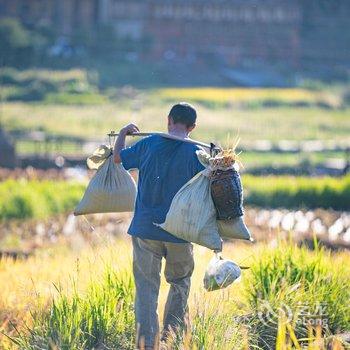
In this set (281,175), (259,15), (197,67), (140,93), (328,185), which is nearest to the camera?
(328,185)

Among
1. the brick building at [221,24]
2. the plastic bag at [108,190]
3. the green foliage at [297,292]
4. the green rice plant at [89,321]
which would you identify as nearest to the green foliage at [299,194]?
the green foliage at [297,292]

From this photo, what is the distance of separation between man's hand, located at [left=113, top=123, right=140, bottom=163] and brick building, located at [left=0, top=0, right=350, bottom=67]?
62.6 metres

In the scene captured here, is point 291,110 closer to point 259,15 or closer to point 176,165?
point 259,15

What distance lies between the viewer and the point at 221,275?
776 cm

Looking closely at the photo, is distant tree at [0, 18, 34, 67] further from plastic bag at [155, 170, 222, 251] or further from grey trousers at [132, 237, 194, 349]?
plastic bag at [155, 170, 222, 251]

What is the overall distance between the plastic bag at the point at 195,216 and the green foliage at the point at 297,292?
2.12ft

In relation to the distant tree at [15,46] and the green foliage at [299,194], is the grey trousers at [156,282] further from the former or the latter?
the distant tree at [15,46]

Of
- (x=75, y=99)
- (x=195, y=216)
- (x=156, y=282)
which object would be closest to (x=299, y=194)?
(x=156, y=282)

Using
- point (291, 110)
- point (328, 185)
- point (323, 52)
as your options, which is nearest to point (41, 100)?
point (291, 110)

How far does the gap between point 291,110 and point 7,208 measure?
40653mm

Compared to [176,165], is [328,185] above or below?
below

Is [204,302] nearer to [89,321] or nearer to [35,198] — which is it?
[89,321]

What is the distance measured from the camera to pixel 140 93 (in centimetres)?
6078

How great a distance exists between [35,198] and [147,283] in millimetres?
13846
